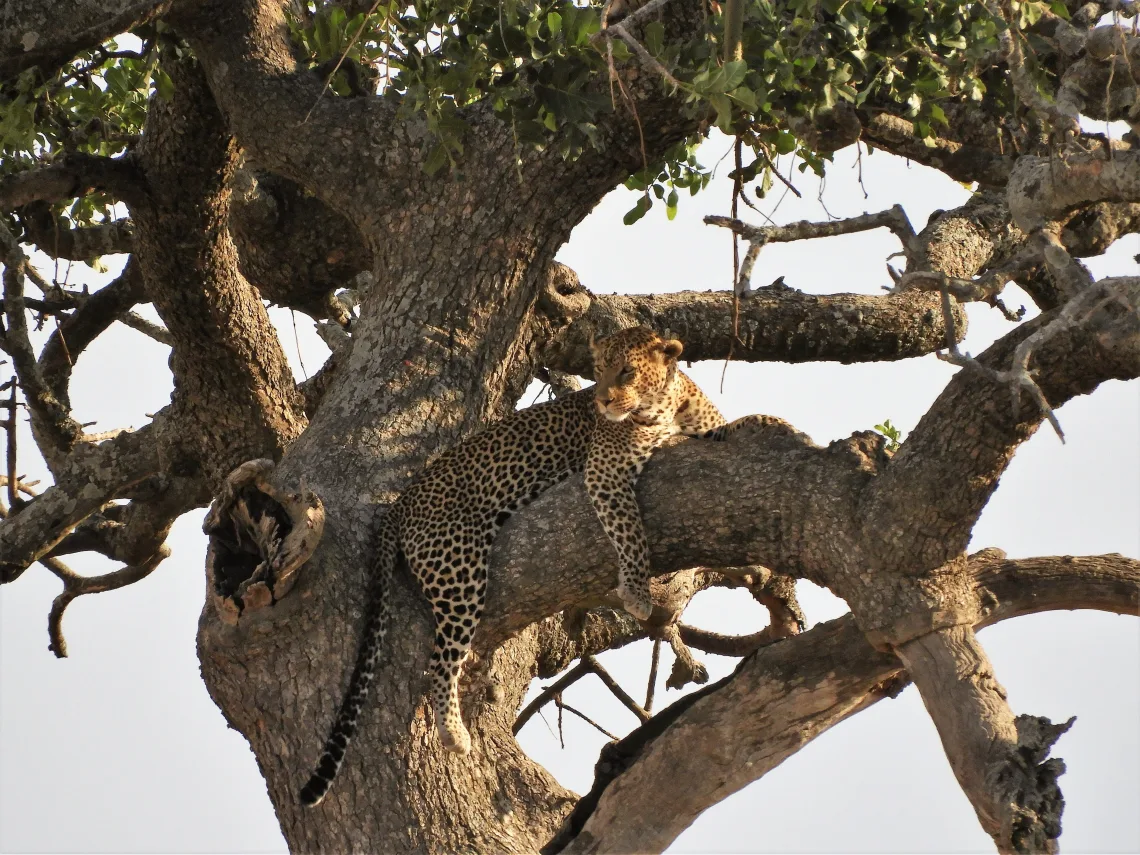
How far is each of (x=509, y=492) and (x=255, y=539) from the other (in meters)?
1.41

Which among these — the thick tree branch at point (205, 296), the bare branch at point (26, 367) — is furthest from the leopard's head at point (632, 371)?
the bare branch at point (26, 367)

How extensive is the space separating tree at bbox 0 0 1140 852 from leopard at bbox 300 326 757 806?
0.10 m

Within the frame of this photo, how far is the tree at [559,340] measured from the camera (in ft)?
16.2

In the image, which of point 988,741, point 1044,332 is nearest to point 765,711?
point 988,741

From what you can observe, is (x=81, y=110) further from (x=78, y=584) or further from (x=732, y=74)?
(x=732, y=74)

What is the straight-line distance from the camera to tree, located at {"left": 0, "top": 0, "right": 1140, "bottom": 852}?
4.94m

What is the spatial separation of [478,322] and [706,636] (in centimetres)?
340

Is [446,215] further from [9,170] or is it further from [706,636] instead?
[706,636]

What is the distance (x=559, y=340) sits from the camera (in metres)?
7.73

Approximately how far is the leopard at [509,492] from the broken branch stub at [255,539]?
0.55 meters

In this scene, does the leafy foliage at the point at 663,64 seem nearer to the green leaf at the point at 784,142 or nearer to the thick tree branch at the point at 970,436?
the green leaf at the point at 784,142

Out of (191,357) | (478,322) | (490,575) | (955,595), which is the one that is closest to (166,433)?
(191,357)

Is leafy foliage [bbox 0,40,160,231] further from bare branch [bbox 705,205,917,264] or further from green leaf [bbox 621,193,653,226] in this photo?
bare branch [bbox 705,205,917,264]

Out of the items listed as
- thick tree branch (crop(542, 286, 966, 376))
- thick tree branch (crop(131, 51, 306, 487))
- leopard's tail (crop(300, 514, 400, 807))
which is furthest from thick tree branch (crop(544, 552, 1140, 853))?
thick tree branch (crop(131, 51, 306, 487))
